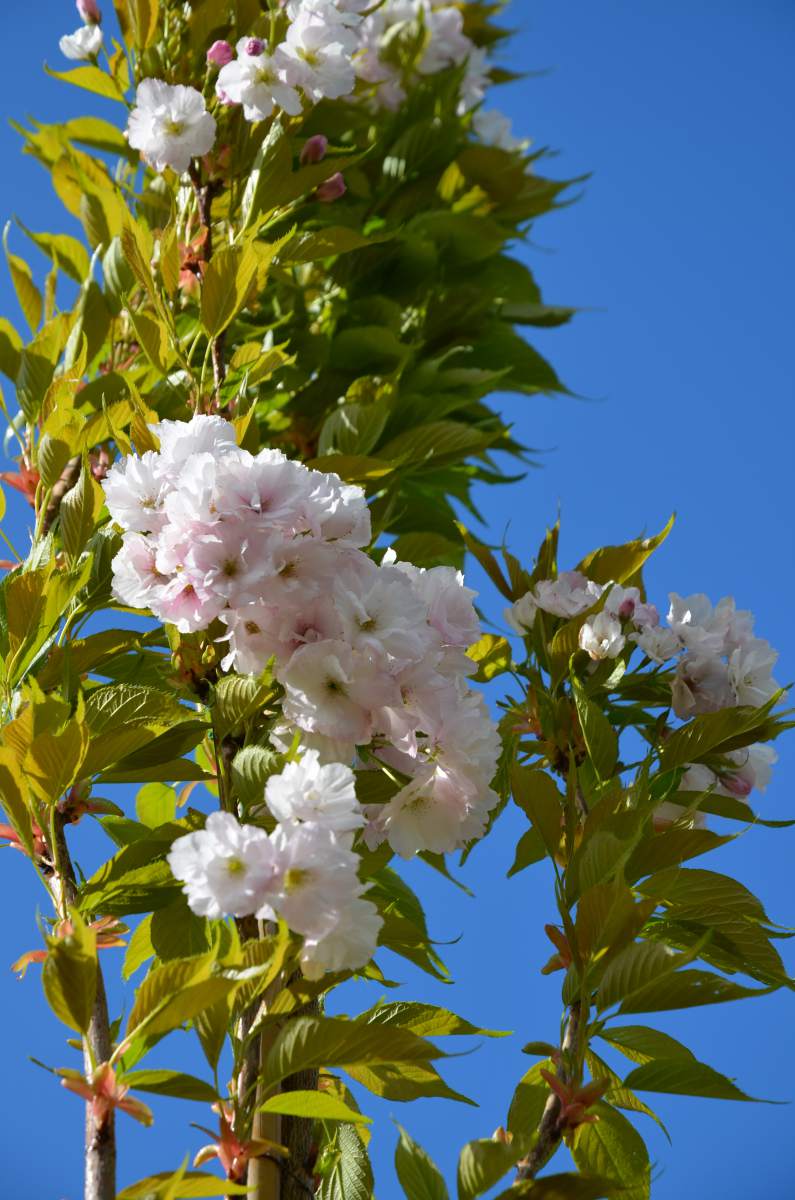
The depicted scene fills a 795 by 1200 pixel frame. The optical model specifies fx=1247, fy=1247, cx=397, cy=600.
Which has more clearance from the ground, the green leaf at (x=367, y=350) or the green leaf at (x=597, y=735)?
the green leaf at (x=367, y=350)

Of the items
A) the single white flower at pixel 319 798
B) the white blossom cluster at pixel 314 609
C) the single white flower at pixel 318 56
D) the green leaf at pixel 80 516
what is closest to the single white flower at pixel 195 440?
the white blossom cluster at pixel 314 609

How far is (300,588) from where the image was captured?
2.16ft

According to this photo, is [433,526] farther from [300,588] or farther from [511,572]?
[300,588]

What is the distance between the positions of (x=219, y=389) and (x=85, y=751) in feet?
1.26

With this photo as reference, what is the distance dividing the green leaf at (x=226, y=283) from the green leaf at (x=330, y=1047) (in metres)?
0.51

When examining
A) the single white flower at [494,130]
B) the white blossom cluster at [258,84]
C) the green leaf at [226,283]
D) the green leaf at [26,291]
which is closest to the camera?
the green leaf at [226,283]

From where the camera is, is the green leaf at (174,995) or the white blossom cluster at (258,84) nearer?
the green leaf at (174,995)

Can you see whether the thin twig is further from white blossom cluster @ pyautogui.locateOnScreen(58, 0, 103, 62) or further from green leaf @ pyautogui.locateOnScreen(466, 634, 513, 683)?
white blossom cluster @ pyautogui.locateOnScreen(58, 0, 103, 62)

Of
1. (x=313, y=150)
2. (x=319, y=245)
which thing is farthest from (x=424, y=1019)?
(x=313, y=150)

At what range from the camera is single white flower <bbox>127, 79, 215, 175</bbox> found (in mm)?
1070

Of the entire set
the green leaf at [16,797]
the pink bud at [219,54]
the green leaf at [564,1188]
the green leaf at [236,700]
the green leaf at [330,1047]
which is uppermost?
the pink bud at [219,54]

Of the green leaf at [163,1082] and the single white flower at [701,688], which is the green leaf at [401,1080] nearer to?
the green leaf at [163,1082]

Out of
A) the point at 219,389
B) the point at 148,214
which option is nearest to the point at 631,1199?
the point at 219,389

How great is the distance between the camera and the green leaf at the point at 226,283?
0.87 meters
